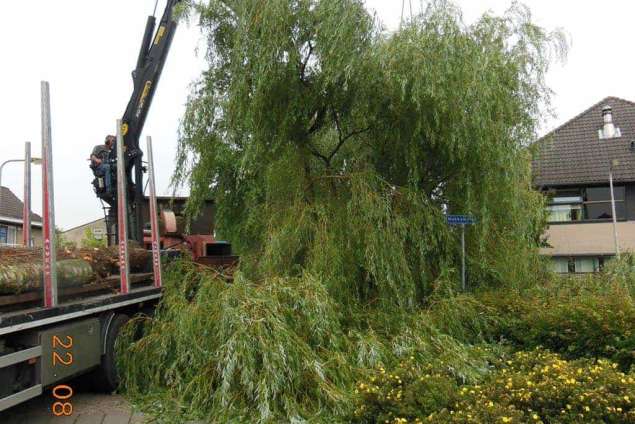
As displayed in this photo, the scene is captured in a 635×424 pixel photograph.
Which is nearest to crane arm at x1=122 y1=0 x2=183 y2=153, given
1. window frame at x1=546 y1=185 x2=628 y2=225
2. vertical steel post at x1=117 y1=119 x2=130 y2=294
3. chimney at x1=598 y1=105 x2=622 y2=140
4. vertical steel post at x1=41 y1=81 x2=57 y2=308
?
vertical steel post at x1=117 y1=119 x2=130 y2=294

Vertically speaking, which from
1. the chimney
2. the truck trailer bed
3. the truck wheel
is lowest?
the truck wheel

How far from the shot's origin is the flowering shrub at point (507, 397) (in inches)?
140

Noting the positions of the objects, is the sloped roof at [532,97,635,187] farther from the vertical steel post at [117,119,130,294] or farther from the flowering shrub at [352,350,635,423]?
the vertical steel post at [117,119,130,294]

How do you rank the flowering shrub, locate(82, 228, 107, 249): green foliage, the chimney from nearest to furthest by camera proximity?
the flowering shrub → locate(82, 228, 107, 249): green foliage → the chimney

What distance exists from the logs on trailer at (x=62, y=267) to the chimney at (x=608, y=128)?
19.2m

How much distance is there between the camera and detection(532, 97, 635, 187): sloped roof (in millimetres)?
19781

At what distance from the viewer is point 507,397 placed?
12.6 feet

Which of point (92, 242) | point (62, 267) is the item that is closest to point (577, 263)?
point (92, 242)

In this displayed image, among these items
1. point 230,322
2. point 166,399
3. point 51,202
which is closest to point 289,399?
point 230,322

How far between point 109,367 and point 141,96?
4434mm

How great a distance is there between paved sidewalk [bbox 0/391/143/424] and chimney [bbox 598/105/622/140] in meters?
20.2

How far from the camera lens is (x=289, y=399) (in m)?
4.63

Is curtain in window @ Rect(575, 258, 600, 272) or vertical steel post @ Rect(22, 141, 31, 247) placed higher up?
vertical steel post @ Rect(22, 141, 31, 247)

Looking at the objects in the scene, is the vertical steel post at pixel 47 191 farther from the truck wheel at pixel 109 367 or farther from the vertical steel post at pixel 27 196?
the vertical steel post at pixel 27 196
